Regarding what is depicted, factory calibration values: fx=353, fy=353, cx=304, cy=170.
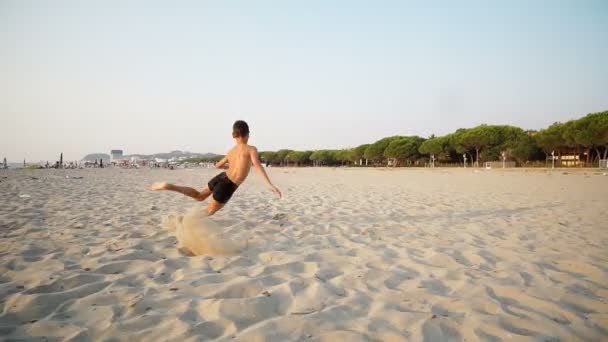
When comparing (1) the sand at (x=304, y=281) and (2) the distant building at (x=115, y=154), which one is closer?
(1) the sand at (x=304, y=281)

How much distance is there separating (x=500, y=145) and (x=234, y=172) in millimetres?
58623

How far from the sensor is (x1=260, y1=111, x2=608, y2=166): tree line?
40.2 m

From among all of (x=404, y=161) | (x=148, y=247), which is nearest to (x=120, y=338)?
(x=148, y=247)

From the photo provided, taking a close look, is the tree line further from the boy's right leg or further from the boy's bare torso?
the boy's right leg

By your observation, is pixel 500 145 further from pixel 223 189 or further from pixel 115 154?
pixel 115 154

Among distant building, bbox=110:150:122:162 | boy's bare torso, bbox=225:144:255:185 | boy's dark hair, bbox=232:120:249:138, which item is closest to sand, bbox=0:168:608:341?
boy's bare torso, bbox=225:144:255:185

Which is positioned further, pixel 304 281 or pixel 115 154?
pixel 115 154

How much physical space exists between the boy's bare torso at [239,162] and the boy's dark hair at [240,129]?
0.49 ft

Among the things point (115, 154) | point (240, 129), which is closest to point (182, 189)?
point (240, 129)

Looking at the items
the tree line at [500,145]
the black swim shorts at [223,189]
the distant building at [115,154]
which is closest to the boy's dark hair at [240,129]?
the black swim shorts at [223,189]

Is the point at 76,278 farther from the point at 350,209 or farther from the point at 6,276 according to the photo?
the point at 350,209

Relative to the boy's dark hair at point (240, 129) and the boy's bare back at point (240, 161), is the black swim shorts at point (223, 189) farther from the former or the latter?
the boy's dark hair at point (240, 129)

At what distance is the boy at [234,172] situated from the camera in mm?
4566

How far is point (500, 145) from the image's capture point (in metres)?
54.2
